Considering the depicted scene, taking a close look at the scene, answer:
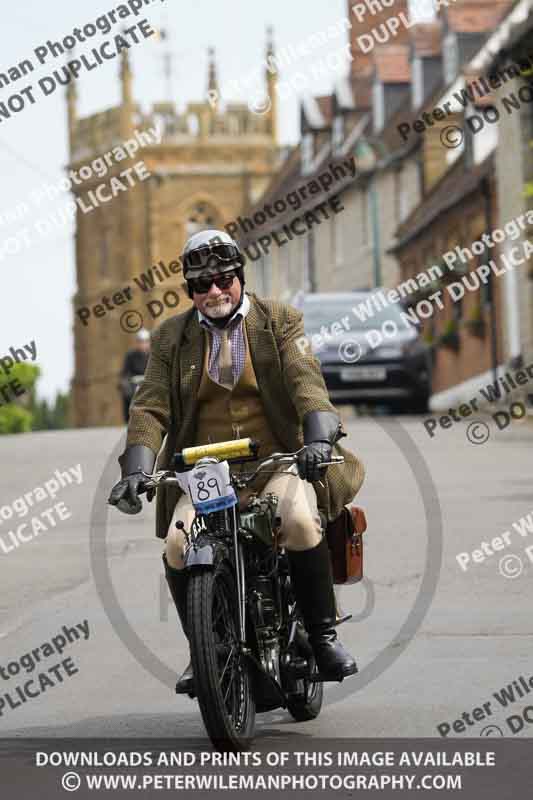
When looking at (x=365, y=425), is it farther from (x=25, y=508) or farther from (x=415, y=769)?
(x=415, y=769)

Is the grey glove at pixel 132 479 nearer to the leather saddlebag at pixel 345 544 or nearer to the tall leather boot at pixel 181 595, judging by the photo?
the tall leather boot at pixel 181 595

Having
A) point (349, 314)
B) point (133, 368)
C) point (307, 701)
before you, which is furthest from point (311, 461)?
point (349, 314)

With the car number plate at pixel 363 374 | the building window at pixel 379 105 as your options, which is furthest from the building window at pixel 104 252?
the car number plate at pixel 363 374

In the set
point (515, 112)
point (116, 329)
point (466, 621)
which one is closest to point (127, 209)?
point (116, 329)

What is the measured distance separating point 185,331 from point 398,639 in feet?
9.02

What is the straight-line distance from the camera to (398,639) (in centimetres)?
908

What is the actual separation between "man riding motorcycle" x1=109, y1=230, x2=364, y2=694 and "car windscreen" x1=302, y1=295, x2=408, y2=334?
20.3 meters

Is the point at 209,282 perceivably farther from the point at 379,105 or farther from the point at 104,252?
the point at 104,252

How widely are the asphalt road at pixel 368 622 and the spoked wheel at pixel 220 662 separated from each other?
1.13 feet

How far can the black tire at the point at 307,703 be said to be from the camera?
6926 millimetres

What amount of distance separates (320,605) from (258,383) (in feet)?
2.74

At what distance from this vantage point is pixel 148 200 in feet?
314

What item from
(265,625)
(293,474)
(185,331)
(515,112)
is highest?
(515,112)

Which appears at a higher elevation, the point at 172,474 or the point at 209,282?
the point at 209,282
